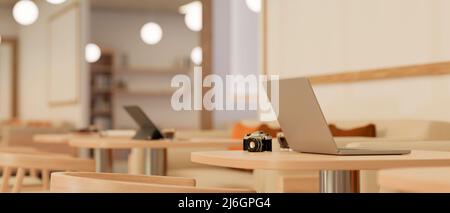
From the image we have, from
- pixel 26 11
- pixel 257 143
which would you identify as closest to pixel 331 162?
pixel 257 143

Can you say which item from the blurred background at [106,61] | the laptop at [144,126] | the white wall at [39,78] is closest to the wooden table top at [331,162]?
the laptop at [144,126]

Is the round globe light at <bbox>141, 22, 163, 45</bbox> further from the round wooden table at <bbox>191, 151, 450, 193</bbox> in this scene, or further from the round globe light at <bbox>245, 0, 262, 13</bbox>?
the round wooden table at <bbox>191, 151, 450, 193</bbox>

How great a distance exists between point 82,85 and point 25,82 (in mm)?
3632

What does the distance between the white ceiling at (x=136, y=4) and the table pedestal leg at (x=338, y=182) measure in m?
10.3

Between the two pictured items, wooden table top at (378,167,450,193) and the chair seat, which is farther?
the chair seat

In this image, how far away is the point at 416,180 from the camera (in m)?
1.51

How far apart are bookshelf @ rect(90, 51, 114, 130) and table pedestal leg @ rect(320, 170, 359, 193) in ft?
36.1

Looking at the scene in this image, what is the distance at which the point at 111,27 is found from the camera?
44.0ft

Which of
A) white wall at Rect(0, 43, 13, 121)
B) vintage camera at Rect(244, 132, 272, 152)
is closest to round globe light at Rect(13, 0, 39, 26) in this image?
white wall at Rect(0, 43, 13, 121)

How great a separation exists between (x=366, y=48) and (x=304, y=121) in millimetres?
2682

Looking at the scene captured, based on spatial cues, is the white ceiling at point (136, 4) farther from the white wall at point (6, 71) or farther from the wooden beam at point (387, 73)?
the wooden beam at point (387, 73)

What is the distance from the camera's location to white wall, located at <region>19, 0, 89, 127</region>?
10.3 m

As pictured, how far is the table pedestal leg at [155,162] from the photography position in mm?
4297

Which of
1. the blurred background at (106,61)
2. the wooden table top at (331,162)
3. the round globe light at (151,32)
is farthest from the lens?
the blurred background at (106,61)
